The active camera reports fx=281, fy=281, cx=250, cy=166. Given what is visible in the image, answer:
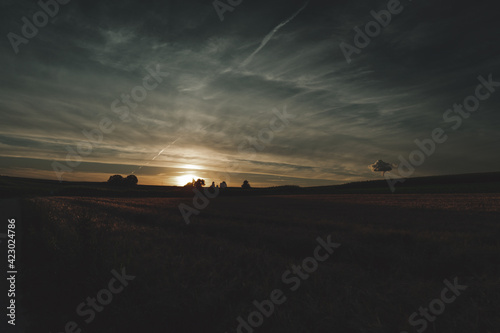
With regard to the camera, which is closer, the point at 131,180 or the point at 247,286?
the point at 247,286

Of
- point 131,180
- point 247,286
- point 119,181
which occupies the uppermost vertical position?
point 131,180

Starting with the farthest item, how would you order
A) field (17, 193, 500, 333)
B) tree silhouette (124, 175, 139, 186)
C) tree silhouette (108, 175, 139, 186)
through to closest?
tree silhouette (124, 175, 139, 186), tree silhouette (108, 175, 139, 186), field (17, 193, 500, 333)

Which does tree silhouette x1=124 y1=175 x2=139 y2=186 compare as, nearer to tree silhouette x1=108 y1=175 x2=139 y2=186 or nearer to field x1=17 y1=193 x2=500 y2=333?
tree silhouette x1=108 y1=175 x2=139 y2=186

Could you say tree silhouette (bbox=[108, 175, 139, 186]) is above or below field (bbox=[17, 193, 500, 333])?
above

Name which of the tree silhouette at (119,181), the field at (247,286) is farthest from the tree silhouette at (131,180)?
the field at (247,286)

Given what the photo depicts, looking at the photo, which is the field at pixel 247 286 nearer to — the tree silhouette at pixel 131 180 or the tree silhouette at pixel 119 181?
the tree silhouette at pixel 119 181

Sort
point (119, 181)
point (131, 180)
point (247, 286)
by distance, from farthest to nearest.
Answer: point (131, 180) → point (119, 181) → point (247, 286)

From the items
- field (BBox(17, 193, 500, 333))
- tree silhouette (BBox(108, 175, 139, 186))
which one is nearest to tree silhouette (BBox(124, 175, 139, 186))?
tree silhouette (BBox(108, 175, 139, 186))

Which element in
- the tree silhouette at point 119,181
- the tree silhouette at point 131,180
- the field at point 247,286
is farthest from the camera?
the tree silhouette at point 131,180

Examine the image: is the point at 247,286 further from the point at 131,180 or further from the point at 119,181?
the point at 131,180

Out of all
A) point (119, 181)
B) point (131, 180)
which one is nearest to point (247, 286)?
point (119, 181)

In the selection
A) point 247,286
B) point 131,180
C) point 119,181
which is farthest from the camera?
point 131,180

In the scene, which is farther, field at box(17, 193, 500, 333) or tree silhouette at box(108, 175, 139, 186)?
tree silhouette at box(108, 175, 139, 186)

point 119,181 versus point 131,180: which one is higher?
point 131,180
